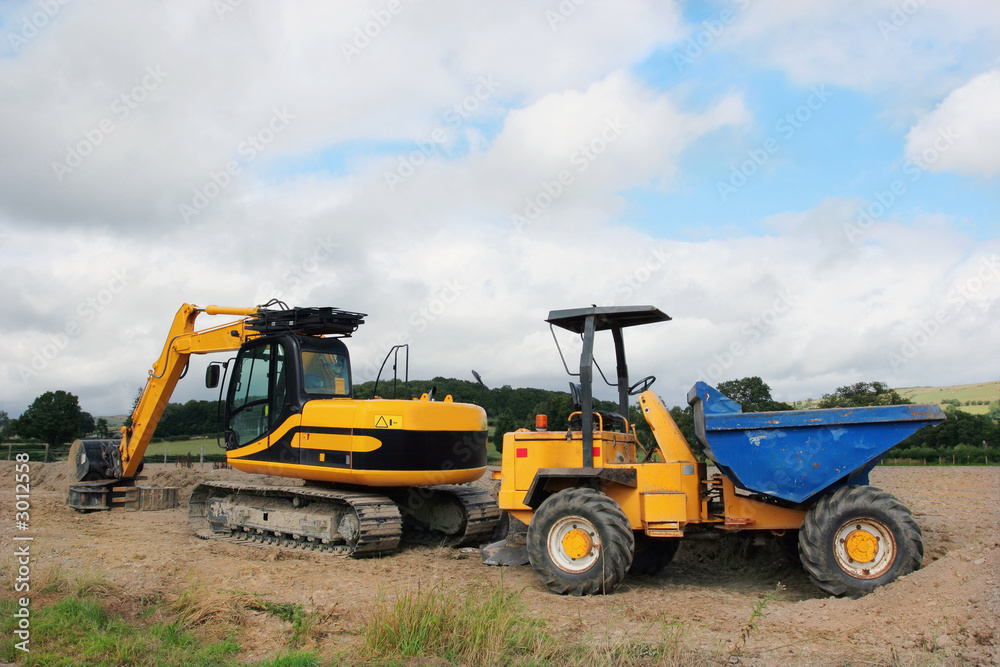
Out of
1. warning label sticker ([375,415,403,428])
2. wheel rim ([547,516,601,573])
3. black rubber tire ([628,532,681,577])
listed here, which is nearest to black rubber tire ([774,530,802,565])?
black rubber tire ([628,532,681,577])

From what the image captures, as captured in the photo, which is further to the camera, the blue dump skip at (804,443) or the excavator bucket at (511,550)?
the excavator bucket at (511,550)

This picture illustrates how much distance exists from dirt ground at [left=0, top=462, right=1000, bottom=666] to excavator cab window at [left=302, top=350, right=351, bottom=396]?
2352 mm

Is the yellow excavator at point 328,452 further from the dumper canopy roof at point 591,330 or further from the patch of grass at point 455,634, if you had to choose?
the patch of grass at point 455,634

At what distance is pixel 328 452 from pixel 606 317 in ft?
14.1

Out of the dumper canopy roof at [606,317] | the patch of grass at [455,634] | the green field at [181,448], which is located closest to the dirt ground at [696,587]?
the patch of grass at [455,634]

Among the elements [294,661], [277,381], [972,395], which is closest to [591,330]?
[294,661]

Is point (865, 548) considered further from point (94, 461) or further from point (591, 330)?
point (94, 461)

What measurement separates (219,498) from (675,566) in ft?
23.2

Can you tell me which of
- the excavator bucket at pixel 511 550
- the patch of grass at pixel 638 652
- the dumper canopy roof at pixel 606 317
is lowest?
the patch of grass at pixel 638 652

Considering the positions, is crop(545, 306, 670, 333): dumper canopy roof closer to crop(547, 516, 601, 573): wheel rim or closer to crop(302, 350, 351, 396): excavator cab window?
crop(547, 516, 601, 573): wheel rim

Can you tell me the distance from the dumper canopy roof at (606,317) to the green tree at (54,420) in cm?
4235

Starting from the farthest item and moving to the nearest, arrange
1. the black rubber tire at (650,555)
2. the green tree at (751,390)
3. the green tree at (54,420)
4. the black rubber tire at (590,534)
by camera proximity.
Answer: the green tree at (54,420) < the green tree at (751,390) < the black rubber tire at (650,555) < the black rubber tire at (590,534)

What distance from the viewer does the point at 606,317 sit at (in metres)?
8.34

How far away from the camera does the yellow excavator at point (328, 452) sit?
9688 mm
